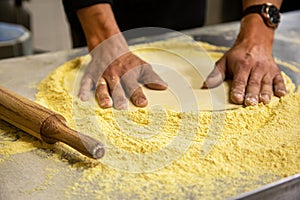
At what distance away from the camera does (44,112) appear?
0.74 metres

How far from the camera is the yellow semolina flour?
0.63 meters

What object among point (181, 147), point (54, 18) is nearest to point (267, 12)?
point (181, 147)

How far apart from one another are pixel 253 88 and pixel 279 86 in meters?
0.07

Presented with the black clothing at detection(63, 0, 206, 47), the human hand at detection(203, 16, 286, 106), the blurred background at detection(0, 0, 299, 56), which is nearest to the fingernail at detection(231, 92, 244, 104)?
the human hand at detection(203, 16, 286, 106)

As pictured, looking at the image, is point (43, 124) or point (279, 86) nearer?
point (43, 124)

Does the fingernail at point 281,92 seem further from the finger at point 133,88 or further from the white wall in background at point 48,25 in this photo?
the white wall in background at point 48,25

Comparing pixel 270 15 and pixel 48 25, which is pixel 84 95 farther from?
pixel 48 25

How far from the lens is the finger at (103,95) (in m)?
0.88

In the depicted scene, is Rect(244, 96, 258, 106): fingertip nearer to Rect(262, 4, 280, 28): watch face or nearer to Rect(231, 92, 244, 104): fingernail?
Rect(231, 92, 244, 104): fingernail

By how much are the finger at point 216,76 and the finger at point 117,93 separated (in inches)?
7.2

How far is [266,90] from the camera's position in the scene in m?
0.93

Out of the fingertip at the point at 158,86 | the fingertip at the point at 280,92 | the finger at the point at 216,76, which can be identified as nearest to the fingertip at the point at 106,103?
the fingertip at the point at 158,86

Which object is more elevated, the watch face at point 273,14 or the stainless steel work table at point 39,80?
the watch face at point 273,14

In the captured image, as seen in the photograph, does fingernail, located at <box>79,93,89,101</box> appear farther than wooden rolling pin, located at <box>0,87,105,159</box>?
Yes
